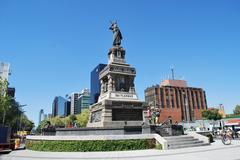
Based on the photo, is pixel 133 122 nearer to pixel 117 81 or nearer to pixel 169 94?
pixel 117 81

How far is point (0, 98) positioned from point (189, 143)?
43333 millimetres

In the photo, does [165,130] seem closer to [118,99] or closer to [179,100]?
[118,99]

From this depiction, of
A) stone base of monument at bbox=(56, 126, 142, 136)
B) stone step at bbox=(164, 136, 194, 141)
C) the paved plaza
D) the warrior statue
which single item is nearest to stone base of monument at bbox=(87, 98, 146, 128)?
stone base of monument at bbox=(56, 126, 142, 136)

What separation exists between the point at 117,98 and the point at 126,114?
2.18 meters

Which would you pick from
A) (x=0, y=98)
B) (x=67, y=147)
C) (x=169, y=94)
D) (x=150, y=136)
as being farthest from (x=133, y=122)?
(x=169, y=94)

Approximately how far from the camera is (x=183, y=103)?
127 metres

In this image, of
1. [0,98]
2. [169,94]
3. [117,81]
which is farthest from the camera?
[169,94]

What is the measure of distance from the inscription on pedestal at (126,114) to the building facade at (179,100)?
297 feet

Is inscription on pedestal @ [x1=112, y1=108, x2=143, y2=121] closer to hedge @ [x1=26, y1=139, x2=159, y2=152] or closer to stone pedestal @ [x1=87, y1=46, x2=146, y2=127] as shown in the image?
stone pedestal @ [x1=87, y1=46, x2=146, y2=127]

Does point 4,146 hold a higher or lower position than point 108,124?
lower

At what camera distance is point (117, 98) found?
25.2 meters

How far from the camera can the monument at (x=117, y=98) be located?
23.7 metres

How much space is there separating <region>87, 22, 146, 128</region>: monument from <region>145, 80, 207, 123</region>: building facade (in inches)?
3508

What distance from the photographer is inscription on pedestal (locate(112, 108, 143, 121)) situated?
78.8 feet
